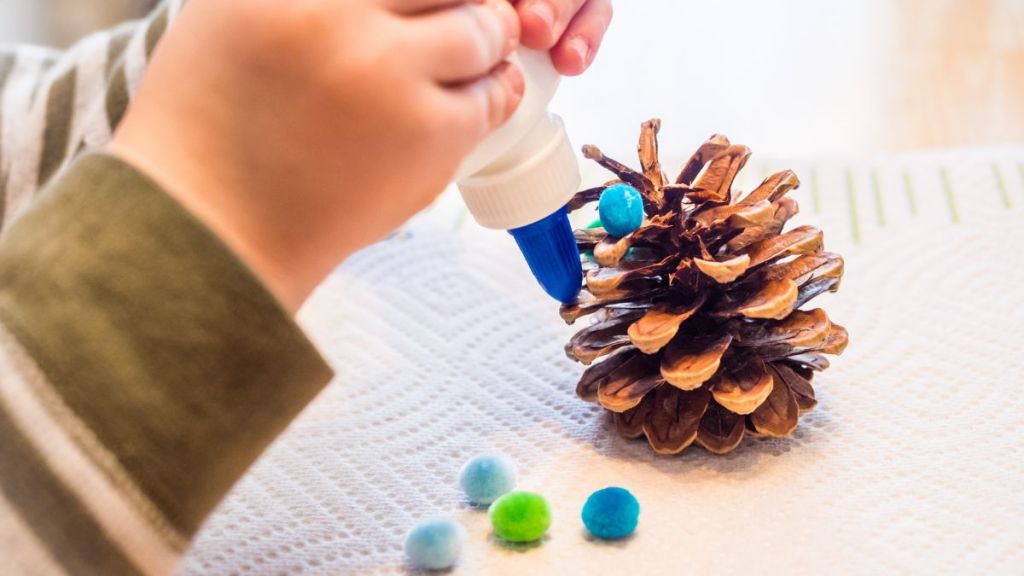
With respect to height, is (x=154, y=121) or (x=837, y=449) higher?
(x=154, y=121)

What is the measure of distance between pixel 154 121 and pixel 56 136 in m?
0.30

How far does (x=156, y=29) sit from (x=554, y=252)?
0.87ft

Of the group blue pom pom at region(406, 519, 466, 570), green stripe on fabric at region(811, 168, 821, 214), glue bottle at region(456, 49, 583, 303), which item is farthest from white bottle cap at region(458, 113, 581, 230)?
green stripe on fabric at region(811, 168, 821, 214)

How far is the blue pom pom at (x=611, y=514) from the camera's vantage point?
→ 0.29 m

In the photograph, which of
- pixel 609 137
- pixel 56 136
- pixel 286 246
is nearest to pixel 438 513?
pixel 286 246

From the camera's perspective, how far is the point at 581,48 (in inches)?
12.5

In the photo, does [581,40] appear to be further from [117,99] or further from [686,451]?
[117,99]

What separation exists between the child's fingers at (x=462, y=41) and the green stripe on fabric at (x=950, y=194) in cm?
27

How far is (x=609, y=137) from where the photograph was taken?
0.75 m

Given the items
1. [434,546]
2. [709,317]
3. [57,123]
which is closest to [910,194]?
[709,317]

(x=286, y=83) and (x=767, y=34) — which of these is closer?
(x=286, y=83)

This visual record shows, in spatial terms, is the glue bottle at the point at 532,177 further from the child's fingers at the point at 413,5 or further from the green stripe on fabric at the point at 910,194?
the green stripe on fabric at the point at 910,194

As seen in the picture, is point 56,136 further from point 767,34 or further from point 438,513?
point 767,34

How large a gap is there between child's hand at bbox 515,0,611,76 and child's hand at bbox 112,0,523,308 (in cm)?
4
